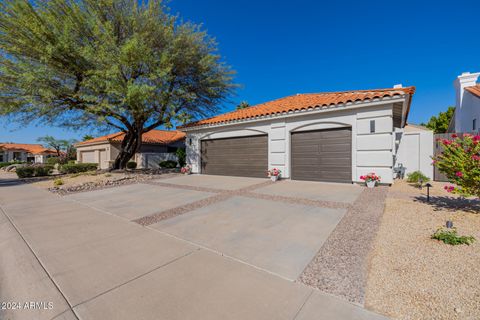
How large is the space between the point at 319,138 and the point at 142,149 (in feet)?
60.8

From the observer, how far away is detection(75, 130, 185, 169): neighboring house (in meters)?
19.5

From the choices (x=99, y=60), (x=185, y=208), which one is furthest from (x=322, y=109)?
(x=99, y=60)

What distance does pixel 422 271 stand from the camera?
228 cm

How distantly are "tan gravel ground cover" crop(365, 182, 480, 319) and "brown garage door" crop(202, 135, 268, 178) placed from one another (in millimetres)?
6283

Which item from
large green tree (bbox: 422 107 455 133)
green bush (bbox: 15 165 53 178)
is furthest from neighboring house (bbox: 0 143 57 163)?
large green tree (bbox: 422 107 455 133)

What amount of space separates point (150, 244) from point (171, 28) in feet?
39.6

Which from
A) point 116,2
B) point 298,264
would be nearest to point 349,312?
point 298,264

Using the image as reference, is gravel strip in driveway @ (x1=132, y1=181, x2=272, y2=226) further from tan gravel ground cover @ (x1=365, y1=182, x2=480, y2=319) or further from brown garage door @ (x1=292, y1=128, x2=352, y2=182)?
tan gravel ground cover @ (x1=365, y1=182, x2=480, y2=319)

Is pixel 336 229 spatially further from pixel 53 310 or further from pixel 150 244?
pixel 53 310

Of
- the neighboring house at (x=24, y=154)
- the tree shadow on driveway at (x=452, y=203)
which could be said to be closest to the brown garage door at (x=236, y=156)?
the tree shadow on driveway at (x=452, y=203)

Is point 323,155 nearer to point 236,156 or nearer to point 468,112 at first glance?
point 236,156

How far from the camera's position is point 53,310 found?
6.21ft

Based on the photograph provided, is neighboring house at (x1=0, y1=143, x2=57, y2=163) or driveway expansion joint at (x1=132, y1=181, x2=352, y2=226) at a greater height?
A: neighboring house at (x1=0, y1=143, x2=57, y2=163)

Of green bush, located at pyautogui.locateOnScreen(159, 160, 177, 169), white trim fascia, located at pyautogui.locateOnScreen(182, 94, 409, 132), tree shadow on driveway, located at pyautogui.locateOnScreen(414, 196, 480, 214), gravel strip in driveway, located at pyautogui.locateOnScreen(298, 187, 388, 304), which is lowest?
gravel strip in driveway, located at pyautogui.locateOnScreen(298, 187, 388, 304)
